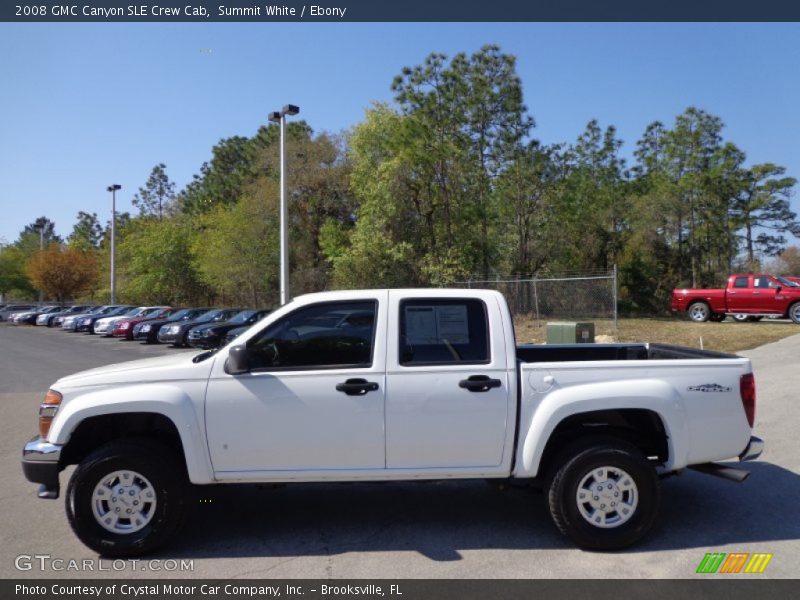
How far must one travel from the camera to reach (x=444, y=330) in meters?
5.20

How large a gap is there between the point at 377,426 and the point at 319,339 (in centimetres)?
77

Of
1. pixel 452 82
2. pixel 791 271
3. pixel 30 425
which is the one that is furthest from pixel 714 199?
pixel 30 425

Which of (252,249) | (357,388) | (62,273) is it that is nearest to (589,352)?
(357,388)

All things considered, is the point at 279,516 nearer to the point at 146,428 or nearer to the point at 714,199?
the point at 146,428

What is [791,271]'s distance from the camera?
47.2 meters

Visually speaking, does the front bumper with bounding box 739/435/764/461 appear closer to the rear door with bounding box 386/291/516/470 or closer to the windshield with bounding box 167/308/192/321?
the rear door with bounding box 386/291/516/470

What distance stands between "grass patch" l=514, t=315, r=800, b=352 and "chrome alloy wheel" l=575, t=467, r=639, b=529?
13.8 m

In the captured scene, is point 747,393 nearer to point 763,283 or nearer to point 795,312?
point 795,312

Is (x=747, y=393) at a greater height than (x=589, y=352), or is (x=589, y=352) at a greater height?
(x=589, y=352)

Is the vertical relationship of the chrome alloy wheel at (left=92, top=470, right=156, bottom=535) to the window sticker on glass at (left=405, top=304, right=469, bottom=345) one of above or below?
below

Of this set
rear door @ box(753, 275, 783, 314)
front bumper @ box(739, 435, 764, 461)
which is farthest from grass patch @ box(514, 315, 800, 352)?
front bumper @ box(739, 435, 764, 461)

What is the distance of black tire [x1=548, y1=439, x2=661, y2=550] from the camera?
4.82 meters

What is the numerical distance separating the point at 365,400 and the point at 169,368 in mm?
1422

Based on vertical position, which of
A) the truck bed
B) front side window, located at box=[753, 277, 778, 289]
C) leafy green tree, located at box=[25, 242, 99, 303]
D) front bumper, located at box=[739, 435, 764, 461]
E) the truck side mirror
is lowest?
front bumper, located at box=[739, 435, 764, 461]
